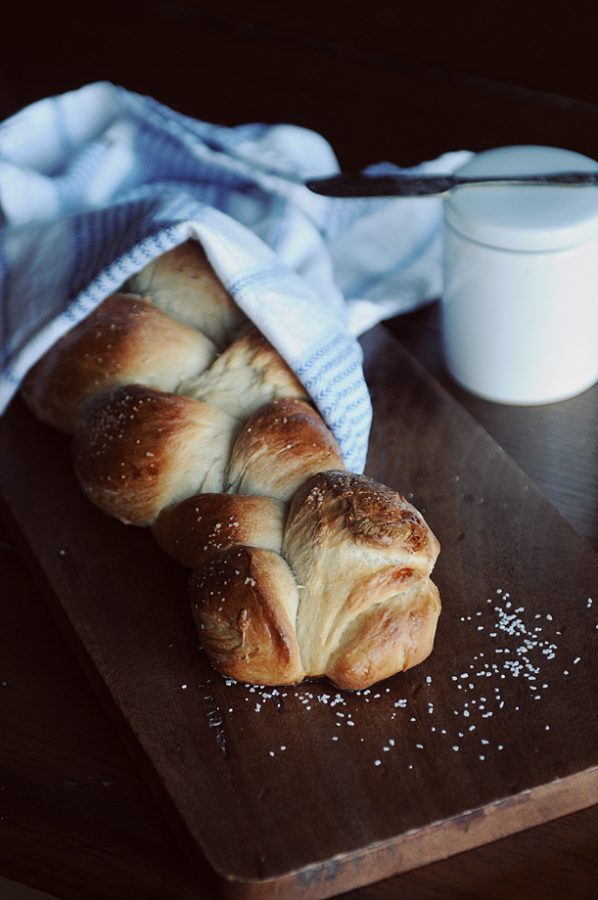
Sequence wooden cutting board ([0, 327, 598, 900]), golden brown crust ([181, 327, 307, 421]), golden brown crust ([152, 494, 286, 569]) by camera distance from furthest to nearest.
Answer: golden brown crust ([181, 327, 307, 421])
golden brown crust ([152, 494, 286, 569])
wooden cutting board ([0, 327, 598, 900])

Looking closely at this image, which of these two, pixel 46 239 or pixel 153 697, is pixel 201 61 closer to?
pixel 46 239

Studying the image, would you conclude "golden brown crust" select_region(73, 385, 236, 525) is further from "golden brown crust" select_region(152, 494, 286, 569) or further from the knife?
the knife

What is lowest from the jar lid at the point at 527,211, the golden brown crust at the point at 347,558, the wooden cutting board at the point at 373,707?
the wooden cutting board at the point at 373,707

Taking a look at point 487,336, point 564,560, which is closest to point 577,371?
point 487,336

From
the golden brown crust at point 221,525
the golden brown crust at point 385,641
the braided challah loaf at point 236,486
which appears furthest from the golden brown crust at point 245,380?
the golden brown crust at point 385,641

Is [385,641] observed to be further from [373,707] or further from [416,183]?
[416,183]

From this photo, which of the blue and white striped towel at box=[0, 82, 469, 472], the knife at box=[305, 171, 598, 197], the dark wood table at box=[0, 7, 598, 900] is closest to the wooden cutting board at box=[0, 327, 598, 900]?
the dark wood table at box=[0, 7, 598, 900]

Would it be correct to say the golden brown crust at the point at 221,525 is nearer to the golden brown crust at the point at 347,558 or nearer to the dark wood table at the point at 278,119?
the golden brown crust at the point at 347,558
